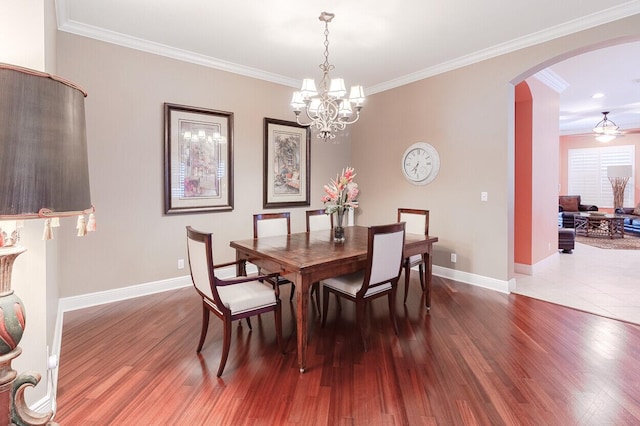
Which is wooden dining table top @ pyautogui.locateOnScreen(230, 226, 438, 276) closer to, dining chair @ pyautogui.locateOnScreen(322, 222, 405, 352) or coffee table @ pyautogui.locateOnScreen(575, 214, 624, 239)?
dining chair @ pyautogui.locateOnScreen(322, 222, 405, 352)

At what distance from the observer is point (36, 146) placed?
923mm

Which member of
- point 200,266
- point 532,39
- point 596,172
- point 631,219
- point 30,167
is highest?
point 532,39

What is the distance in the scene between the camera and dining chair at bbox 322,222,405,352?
254 cm

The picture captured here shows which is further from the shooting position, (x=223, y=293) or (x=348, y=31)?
(x=348, y=31)

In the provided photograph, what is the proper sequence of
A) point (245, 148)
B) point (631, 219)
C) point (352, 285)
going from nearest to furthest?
1. point (352, 285)
2. point (245, 148)
3. point (631, 219)

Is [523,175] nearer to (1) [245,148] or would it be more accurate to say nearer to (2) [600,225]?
(1) [245,148]

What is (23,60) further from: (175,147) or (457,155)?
(457,155)

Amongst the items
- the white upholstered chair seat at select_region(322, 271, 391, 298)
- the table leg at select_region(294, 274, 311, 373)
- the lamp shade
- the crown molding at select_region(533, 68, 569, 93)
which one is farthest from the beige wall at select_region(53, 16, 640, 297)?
the lamp shade

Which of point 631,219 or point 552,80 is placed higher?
point 552,80

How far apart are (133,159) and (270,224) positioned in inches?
65.7

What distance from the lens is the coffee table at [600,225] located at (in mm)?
7539

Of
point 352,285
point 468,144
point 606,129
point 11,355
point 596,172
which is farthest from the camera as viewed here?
point 596,172

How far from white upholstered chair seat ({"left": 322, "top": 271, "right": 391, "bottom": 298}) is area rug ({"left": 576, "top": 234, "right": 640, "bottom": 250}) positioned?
645 centimetres

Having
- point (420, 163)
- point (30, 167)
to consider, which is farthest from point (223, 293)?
point (420, 163)
